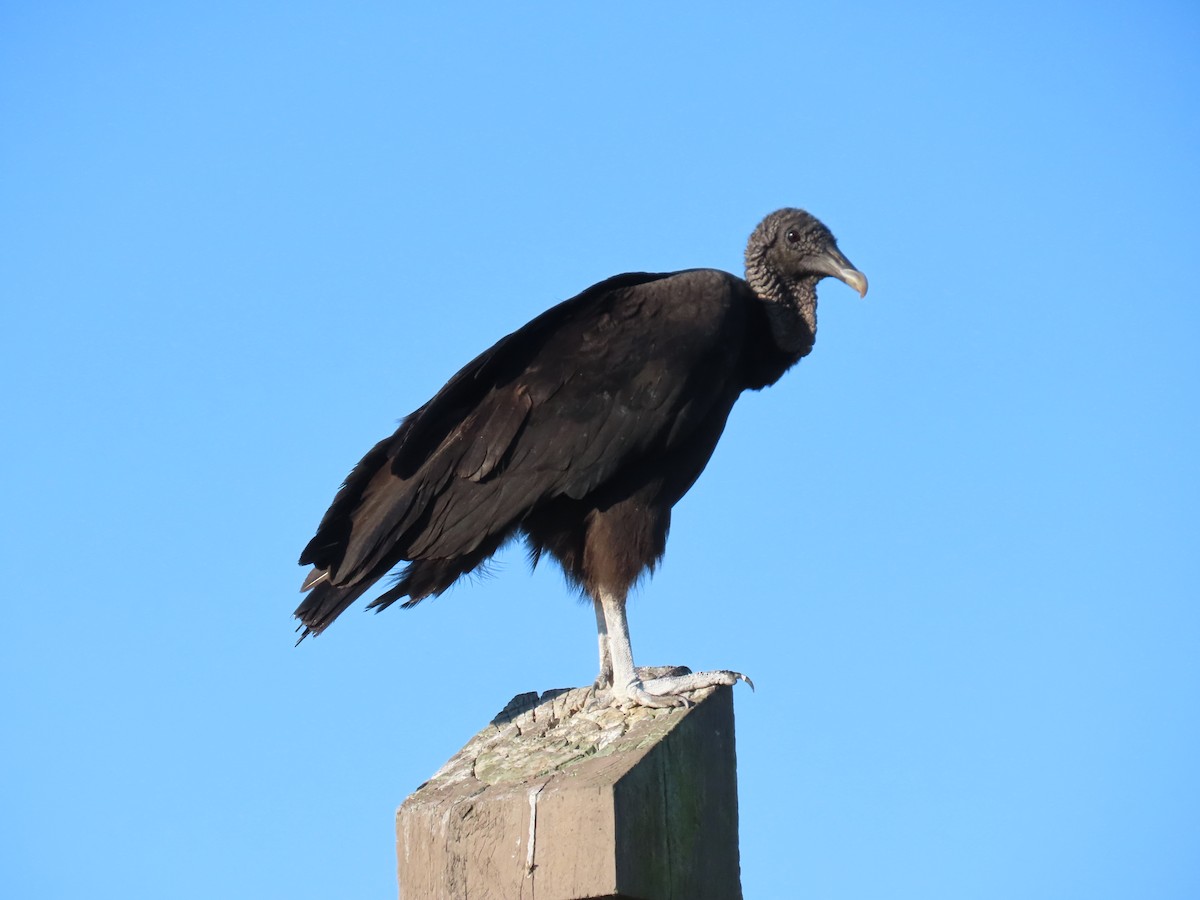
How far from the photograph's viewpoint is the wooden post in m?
2.28

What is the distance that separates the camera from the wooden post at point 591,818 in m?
2.28

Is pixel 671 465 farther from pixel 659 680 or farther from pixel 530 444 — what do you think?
pixel 659 680

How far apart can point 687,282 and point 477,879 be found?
2.19 meters

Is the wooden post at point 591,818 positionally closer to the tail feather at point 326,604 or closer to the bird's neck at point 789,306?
the tail feather at point 326,604

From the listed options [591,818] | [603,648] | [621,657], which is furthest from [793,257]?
[591,818]

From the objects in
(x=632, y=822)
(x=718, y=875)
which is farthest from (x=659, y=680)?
(x=632, y=822)

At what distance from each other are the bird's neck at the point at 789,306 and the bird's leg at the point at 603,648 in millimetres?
1013

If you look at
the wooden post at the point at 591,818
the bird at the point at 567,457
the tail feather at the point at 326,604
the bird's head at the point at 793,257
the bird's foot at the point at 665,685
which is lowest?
the wooden post at the point at 591,818

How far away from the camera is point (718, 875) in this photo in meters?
2.54

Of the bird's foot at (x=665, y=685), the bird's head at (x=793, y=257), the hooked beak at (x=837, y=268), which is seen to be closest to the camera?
the bird's foot at (x=665, y=685)

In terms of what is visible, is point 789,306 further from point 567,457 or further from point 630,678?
point 630,678

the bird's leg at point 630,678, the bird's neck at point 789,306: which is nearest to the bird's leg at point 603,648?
the bird's leg at point 630,678

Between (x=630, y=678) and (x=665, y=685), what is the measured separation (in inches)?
5.2

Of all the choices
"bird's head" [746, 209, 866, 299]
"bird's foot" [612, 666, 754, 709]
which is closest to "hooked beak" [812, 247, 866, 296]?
"bird's head" [746, 209, 866, 299]
